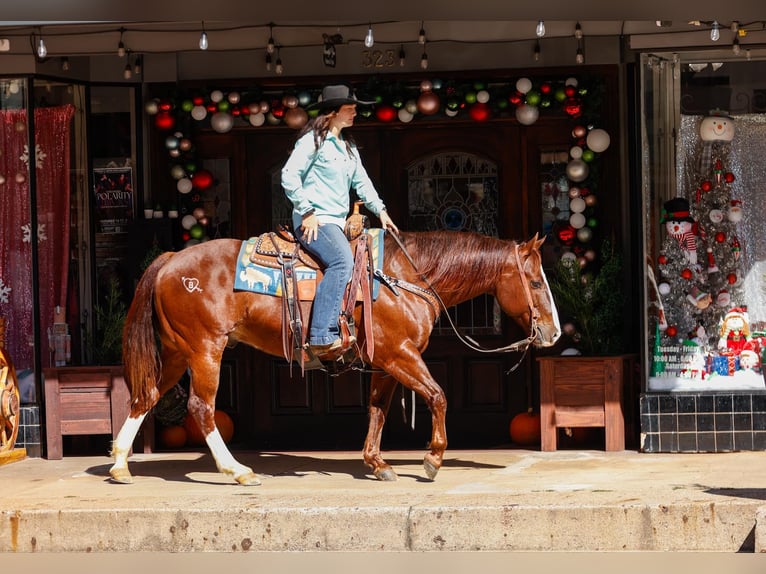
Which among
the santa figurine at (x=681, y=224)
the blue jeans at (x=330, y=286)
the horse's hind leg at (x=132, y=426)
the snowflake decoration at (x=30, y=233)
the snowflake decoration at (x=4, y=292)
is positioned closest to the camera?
the blue jeans at (x=330, y=286)

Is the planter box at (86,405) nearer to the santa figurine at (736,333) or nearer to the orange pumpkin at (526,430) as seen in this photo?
the orange pumpkin at (526,430)

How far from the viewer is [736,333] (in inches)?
427

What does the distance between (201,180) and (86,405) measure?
2275 millimetres

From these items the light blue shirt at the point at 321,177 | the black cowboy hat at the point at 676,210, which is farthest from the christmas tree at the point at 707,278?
the light blue shirt at the point at 321,177

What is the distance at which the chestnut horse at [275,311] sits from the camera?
954cm

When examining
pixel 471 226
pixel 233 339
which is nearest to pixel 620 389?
pixel 471 226

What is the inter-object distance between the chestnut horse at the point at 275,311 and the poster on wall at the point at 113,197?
2498mm

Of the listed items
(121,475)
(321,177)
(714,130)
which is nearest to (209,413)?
(121,475)

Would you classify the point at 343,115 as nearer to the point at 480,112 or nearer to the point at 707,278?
the point at 480,112

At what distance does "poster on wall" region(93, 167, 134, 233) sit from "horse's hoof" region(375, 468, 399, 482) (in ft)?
12.6
